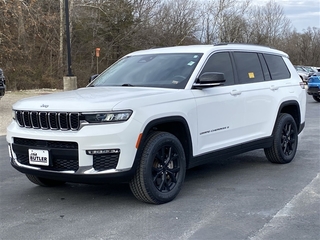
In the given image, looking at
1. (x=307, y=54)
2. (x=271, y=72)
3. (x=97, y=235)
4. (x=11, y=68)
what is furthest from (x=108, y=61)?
(x=307, y=54)

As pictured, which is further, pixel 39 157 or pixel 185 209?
pixel 185 209

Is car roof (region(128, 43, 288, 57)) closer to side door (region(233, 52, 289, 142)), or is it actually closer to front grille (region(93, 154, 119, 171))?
side door (region(233, 52, 289, 142))

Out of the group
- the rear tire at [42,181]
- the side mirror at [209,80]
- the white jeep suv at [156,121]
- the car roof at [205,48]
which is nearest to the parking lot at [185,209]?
the rear tire at [42,181]

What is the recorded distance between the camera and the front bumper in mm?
4824

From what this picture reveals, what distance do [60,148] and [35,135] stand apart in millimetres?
356

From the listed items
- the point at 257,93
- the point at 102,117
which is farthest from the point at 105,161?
the point at 257,93

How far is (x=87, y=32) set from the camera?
37844mm

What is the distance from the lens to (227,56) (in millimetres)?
6754

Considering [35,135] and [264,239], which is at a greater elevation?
[35,135]

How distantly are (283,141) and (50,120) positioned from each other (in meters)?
4.10

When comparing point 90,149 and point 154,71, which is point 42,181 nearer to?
point 90,149

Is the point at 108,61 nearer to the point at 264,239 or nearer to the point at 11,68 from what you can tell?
the point at 11,68

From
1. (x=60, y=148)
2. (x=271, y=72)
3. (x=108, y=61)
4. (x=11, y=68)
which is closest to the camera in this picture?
(x=60, y=148)

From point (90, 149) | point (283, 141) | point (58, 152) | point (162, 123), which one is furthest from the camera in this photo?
point (283, 141)
